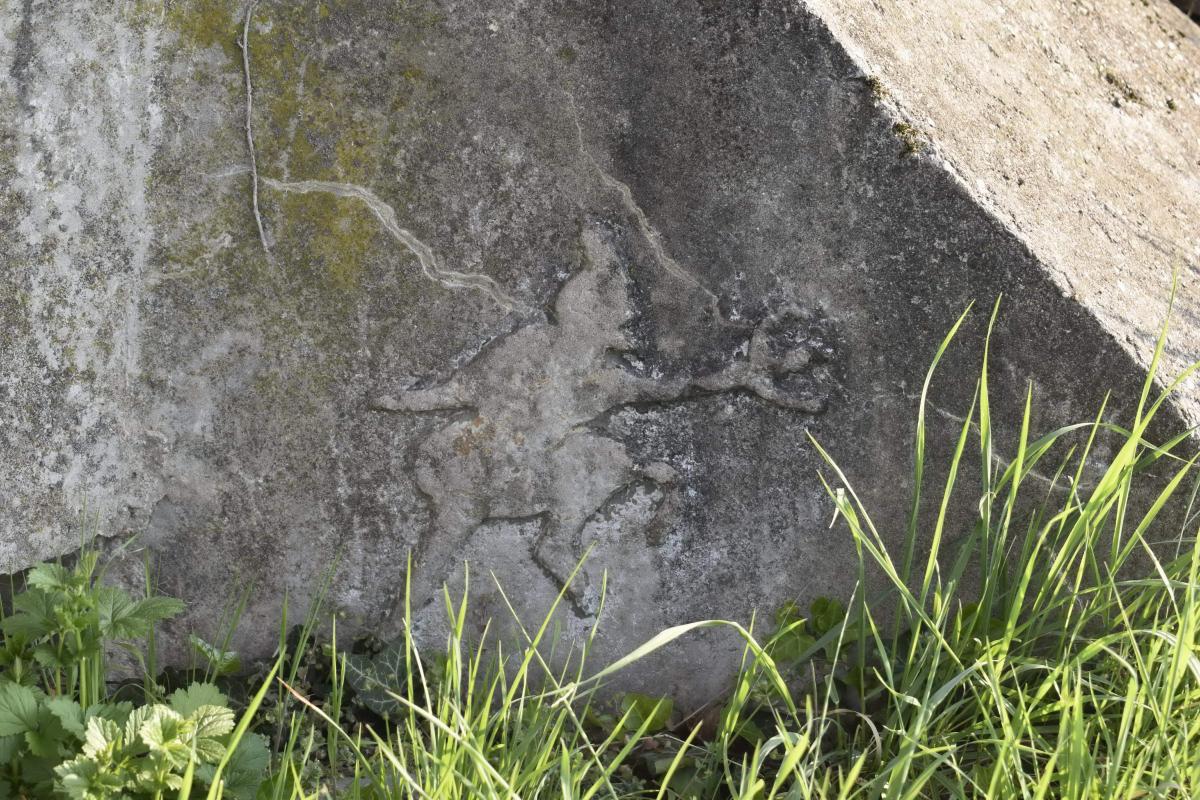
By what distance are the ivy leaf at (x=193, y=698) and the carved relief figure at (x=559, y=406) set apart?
426 millimetres

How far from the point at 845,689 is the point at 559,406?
2.26 feet

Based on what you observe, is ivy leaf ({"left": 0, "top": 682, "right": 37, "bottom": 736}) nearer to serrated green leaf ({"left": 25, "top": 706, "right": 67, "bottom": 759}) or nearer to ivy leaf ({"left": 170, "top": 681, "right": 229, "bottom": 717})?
serrated green leaf ({"left": 25, "top": 706, "right": 67, "bottom": 759})

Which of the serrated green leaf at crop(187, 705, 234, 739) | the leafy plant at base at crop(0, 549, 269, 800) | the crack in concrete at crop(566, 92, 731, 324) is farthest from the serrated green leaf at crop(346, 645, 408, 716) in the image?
the crack in concrete at crop(566, 92, 731, 324)

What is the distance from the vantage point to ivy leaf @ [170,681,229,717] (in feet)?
4.88

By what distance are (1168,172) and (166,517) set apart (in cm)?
190

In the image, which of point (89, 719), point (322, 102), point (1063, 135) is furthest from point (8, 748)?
point (1063, 135)

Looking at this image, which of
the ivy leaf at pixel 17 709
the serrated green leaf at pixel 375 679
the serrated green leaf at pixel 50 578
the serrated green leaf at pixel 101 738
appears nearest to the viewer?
the serrated green leaf at pixel 101 738

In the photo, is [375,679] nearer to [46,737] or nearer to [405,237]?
[46,737]

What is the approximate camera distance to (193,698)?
4.93 ft

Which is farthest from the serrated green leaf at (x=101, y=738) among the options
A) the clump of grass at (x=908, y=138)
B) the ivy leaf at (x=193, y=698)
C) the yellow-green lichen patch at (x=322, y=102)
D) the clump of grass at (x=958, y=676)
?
the clump of grass at (x=908, y=138)

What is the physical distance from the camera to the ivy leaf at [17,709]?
57.4 inches

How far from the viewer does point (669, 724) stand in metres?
1.90

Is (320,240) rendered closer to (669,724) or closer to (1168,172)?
(669,724)

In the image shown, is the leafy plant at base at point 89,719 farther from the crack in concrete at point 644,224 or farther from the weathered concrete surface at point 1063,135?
the weathered concrete surface at point 1063,135
